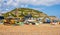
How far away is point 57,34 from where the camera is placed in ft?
11.6

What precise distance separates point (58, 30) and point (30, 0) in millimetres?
770

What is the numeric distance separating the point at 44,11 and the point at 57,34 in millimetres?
496

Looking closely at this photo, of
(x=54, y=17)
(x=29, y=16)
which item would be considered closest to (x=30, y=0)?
(x=29, y=16)

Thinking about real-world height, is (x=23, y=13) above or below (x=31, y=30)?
above

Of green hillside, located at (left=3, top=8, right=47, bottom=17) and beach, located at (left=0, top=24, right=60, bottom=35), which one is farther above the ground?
green hillside, located at (left=3, top=8, right=47, bottom=17)

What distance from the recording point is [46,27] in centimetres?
356

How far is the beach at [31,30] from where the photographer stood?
349 cm

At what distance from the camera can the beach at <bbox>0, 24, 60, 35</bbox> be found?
3.49 meters

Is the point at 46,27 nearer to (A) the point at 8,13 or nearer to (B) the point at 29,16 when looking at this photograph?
(B) the point at 29,16

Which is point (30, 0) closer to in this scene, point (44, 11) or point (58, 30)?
point (44, 11)

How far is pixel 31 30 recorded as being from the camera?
11.6ft

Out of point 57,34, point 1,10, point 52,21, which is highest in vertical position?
point 1,10

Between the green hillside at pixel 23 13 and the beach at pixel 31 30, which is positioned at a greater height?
the green hillside at pixel 23 13

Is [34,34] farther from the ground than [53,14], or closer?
closer
